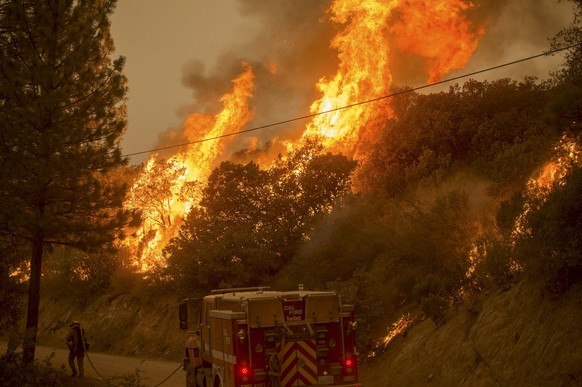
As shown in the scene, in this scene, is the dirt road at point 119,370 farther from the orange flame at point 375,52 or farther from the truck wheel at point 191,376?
the orange flame at point 375,52

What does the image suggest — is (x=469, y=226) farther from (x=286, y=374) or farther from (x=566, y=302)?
(x=286, y=374)

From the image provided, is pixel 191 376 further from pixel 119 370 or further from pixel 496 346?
pixel 119 370

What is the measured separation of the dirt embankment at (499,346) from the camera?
37.1 ft

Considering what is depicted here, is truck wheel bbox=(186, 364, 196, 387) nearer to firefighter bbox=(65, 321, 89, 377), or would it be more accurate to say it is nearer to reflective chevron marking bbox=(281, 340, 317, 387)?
reflective chevron marking bbox=(281, 340, 317, 387)

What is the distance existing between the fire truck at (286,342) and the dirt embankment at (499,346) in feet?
9.64

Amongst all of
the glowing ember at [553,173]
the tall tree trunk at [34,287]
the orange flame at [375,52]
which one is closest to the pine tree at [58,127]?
the tall tree trunk at [34,287]

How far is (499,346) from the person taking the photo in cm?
1314

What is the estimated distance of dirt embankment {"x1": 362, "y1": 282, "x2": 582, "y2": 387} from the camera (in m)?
11.3

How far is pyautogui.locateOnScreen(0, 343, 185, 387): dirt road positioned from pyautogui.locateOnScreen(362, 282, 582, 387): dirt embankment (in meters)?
Result: 7.04

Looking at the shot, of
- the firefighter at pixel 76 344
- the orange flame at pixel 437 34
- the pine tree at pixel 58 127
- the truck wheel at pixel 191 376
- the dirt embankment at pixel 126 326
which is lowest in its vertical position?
the truck wheel at pixel 191 376

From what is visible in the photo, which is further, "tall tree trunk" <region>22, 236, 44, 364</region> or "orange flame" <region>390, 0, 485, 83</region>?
"orange flame" <region>390, 0, 485, 83</region>

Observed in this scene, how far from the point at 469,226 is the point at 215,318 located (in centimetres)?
940

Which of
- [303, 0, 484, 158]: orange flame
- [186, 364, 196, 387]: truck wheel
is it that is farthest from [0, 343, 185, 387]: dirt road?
[303, 0, 484, 158]: orange flame

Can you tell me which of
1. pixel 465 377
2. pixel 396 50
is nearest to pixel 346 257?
pixel 465 377
